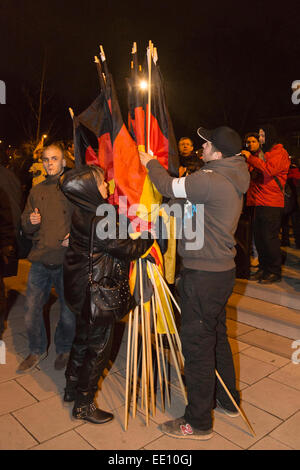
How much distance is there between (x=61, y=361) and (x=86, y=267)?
127 cm

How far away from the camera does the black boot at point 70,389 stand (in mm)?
2695

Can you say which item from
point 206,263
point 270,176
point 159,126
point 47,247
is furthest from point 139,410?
point 270,176

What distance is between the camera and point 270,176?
15.5 feet

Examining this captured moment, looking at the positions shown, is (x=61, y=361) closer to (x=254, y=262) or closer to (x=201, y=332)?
(x=201, y=332)

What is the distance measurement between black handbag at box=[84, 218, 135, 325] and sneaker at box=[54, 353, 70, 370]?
3.56ft

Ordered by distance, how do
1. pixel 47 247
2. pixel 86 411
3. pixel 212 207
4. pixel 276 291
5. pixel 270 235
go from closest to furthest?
pixel 212 207, pixel 86 411, pixel 47 247, pixel 276 291, pixel 270 235

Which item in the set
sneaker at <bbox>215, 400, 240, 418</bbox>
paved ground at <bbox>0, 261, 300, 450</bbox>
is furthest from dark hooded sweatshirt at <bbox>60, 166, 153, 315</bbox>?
sneaker at <bbox>215, 400, 240, 418</bbox>

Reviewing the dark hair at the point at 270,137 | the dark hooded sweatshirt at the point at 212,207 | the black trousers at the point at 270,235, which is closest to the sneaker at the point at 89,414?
the dark hooded sweatshirt at the point at 212,207

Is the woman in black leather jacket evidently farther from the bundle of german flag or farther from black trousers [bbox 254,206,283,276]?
black trousers [bbox 254,206,283,276]

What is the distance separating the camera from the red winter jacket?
4.57m

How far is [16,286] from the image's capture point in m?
5.45

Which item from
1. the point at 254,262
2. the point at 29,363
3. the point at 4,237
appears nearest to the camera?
the point at 29,363
